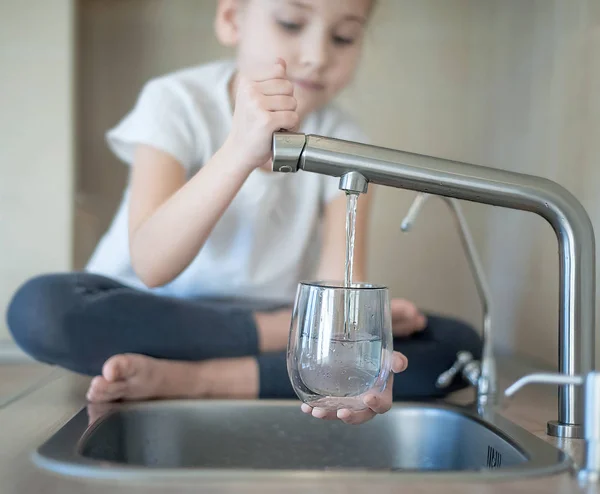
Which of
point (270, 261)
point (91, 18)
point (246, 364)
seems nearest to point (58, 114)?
point (91, 18)

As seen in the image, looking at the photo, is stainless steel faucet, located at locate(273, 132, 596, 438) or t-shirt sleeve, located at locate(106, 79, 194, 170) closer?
stainless steel faucet, located at locate(273, 132, 596, 438)

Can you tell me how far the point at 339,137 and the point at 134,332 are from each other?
685mm

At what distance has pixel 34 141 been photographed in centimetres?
155

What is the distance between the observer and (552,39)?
1.45 m

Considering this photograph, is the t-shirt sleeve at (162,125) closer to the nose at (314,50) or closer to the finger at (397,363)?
the nose at (314,50)

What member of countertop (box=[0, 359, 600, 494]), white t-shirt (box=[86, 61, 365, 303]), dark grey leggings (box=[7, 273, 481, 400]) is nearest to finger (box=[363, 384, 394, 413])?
countertop (box=[0, 359, 600, 494])

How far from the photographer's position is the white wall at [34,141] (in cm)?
154

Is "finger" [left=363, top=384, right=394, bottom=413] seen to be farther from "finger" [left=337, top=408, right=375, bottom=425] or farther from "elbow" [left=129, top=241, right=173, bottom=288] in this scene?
"elbow" [left=129, top=241, right=173, bottom=288]

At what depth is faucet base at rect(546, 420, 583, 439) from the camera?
0.76m

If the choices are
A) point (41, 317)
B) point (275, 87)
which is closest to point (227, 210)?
point (41, 317)

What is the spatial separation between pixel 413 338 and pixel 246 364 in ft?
0.88

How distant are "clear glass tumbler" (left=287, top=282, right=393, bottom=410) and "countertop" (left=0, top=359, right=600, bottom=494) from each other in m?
0.13

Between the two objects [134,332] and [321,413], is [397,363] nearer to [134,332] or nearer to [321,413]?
[321,413]

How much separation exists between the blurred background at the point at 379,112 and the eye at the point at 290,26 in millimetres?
309
